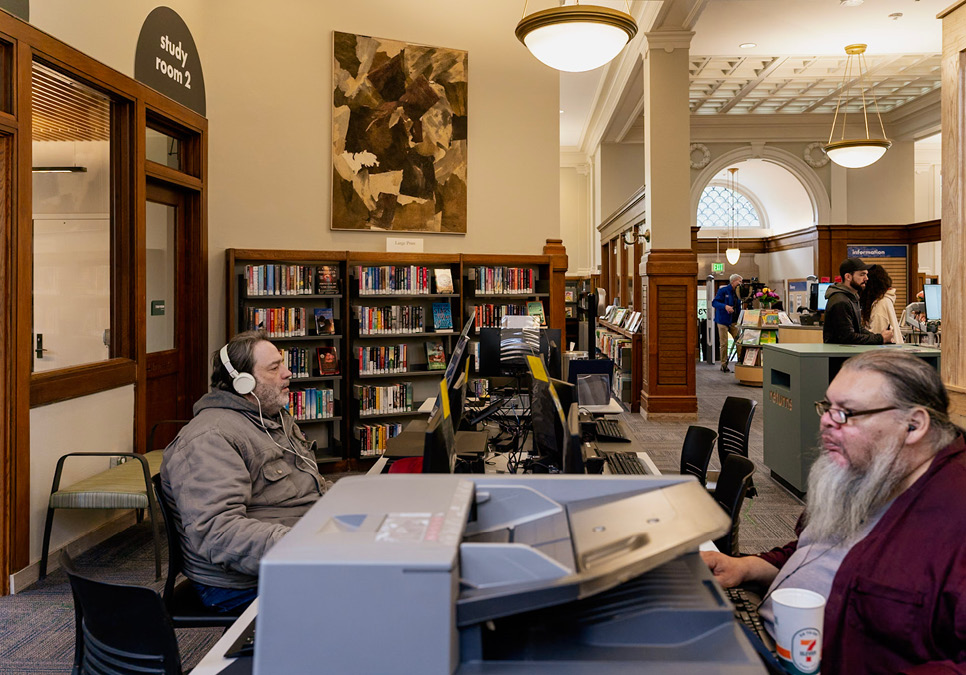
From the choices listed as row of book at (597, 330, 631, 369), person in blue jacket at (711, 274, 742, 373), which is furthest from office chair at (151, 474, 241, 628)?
person in blue jacket at (711, 274, 742, 373)

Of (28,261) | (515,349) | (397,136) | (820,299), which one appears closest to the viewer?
(28,261)

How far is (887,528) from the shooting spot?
152 centimetres

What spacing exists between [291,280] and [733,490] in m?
4.61

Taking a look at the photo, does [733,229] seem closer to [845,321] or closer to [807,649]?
[845,321]

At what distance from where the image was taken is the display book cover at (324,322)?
21.2ft

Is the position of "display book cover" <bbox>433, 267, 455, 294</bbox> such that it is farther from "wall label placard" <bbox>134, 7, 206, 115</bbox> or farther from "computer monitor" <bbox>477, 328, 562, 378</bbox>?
"wall label placard" <bbox>134, 7, 206, 115</bbox>

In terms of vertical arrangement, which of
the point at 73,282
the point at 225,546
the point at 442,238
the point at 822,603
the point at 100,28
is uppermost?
the point at 100,28

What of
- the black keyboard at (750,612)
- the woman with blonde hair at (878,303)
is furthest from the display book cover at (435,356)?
the black keyboard at (750,612)

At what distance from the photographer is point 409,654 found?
98cm

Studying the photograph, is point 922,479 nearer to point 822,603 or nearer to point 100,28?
point 822,603

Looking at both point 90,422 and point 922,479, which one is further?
point 90,422

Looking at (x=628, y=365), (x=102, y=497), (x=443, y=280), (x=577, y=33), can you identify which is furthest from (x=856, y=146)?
(x=102, y=497)

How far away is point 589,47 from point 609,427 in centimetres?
288

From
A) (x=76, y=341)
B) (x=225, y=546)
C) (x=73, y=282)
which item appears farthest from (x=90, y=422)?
(x=225, y=546)
